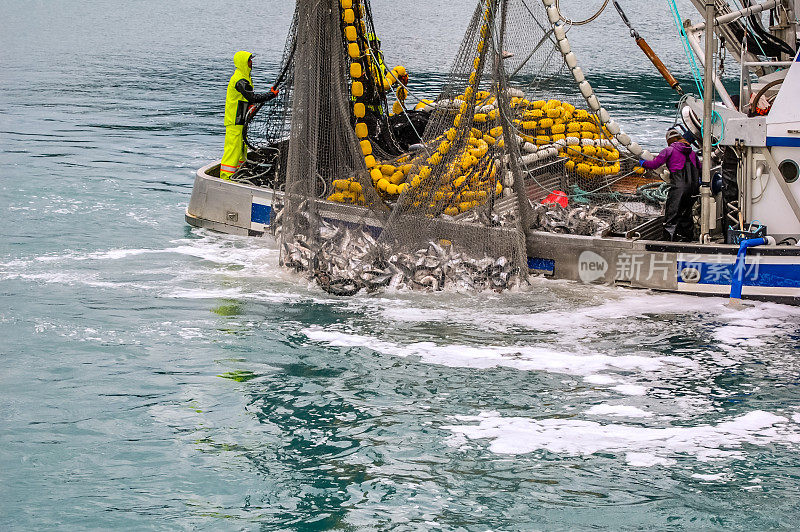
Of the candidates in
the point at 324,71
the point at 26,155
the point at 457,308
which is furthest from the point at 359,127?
the point at 26,155

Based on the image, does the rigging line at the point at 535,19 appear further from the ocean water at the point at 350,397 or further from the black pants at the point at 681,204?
the ocean water at the point at 350,397

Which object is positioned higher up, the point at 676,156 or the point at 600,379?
the point at 676,156

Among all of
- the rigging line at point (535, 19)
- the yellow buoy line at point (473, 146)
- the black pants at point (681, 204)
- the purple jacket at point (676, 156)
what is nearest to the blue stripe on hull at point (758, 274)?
the black pants at point (681, 204)

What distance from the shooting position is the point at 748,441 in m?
7.22

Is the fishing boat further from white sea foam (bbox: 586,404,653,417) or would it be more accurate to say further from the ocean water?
white sea foam (bbox: 586,404,653,417)

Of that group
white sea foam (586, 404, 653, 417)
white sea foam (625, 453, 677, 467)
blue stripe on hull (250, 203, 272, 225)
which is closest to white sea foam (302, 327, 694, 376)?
white sea foam (586, 404, 653, 417)

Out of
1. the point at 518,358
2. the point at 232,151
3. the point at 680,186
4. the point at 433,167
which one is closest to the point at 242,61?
the point at 232,151

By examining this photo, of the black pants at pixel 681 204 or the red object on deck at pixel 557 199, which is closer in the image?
the black pants at pixel 681 204

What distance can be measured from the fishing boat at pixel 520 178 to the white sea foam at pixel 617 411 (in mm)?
2446

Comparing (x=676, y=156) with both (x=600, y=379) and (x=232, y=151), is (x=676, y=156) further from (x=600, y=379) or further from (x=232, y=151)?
(x=232, y=151)

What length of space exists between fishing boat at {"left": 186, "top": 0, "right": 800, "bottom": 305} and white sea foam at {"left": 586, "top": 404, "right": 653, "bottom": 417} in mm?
2446

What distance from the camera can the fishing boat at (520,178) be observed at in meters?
9.62

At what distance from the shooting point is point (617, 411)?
7.72 metres

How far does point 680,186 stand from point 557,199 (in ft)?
5.02
